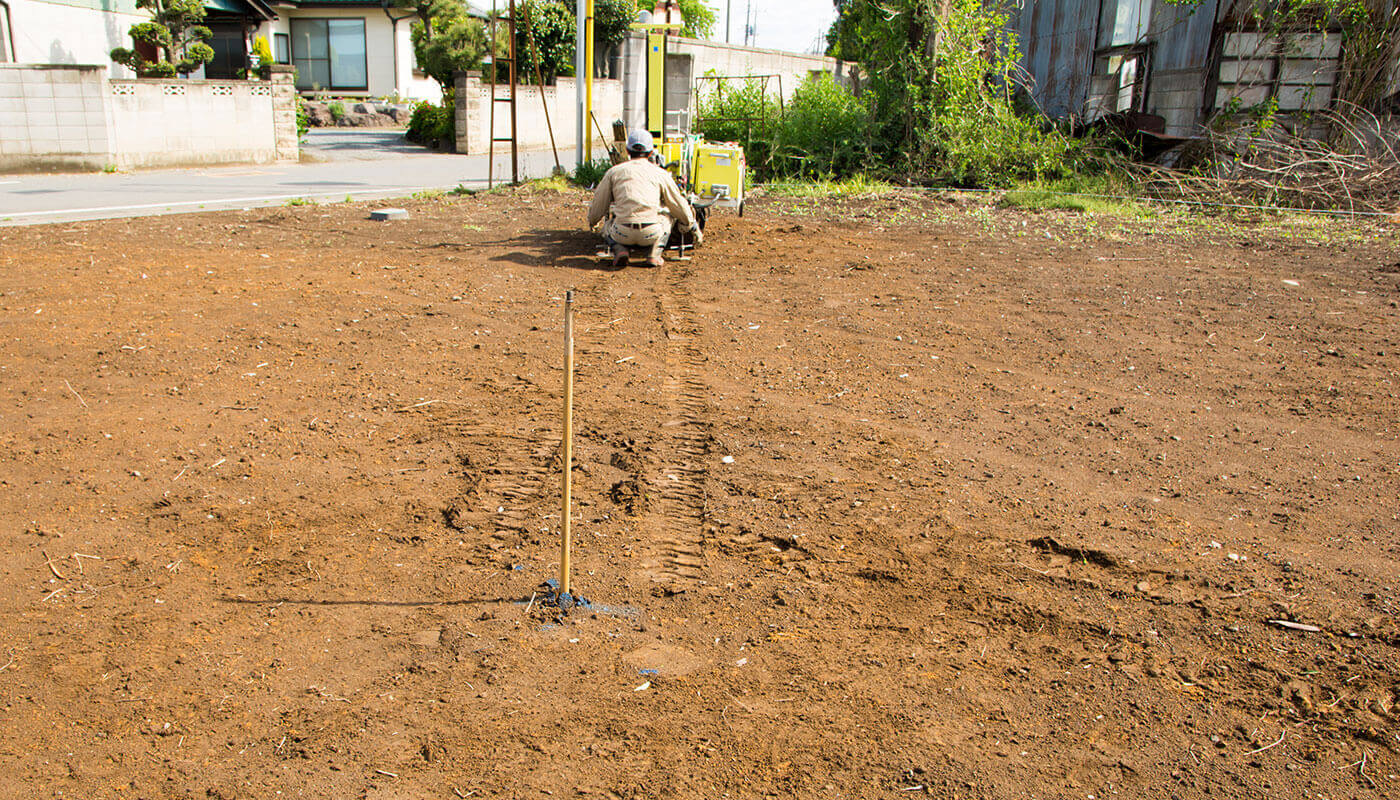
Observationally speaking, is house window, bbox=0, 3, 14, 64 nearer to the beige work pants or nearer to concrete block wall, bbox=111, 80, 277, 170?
concrete block wall, bbox=111, 80, 277, 170

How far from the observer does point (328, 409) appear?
18.0ft

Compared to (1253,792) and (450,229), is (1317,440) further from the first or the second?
(450,229)

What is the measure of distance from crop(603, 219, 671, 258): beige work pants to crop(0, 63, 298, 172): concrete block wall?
10914mm

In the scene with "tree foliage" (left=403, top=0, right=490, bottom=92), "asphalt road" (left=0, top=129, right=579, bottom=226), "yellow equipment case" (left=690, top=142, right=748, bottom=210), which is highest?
"tree foliage" (left=403, top=0, right=490, bottom=92)

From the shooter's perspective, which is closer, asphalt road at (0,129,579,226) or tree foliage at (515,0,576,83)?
asphalt road at (0,129,579,226)

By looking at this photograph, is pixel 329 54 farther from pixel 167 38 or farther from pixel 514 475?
pixel 514 475

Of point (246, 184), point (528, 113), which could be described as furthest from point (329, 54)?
point (246, 184)

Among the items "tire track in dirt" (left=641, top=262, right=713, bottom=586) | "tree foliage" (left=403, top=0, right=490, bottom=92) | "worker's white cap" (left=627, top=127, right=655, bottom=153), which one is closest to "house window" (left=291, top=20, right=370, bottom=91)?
"tree foliage" (left=403, top=0, right=490, bottom=92)

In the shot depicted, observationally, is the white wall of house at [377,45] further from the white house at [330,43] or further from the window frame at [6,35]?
the window frame at [6,35]

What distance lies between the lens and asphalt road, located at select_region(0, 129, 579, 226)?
12148 mm

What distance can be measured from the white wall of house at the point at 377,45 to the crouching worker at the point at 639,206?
2780cm

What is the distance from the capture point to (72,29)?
23.2 m

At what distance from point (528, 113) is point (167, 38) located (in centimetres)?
822

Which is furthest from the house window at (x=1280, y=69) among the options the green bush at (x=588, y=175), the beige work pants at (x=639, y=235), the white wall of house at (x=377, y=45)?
the white wall of house at (x=377, y=45)
